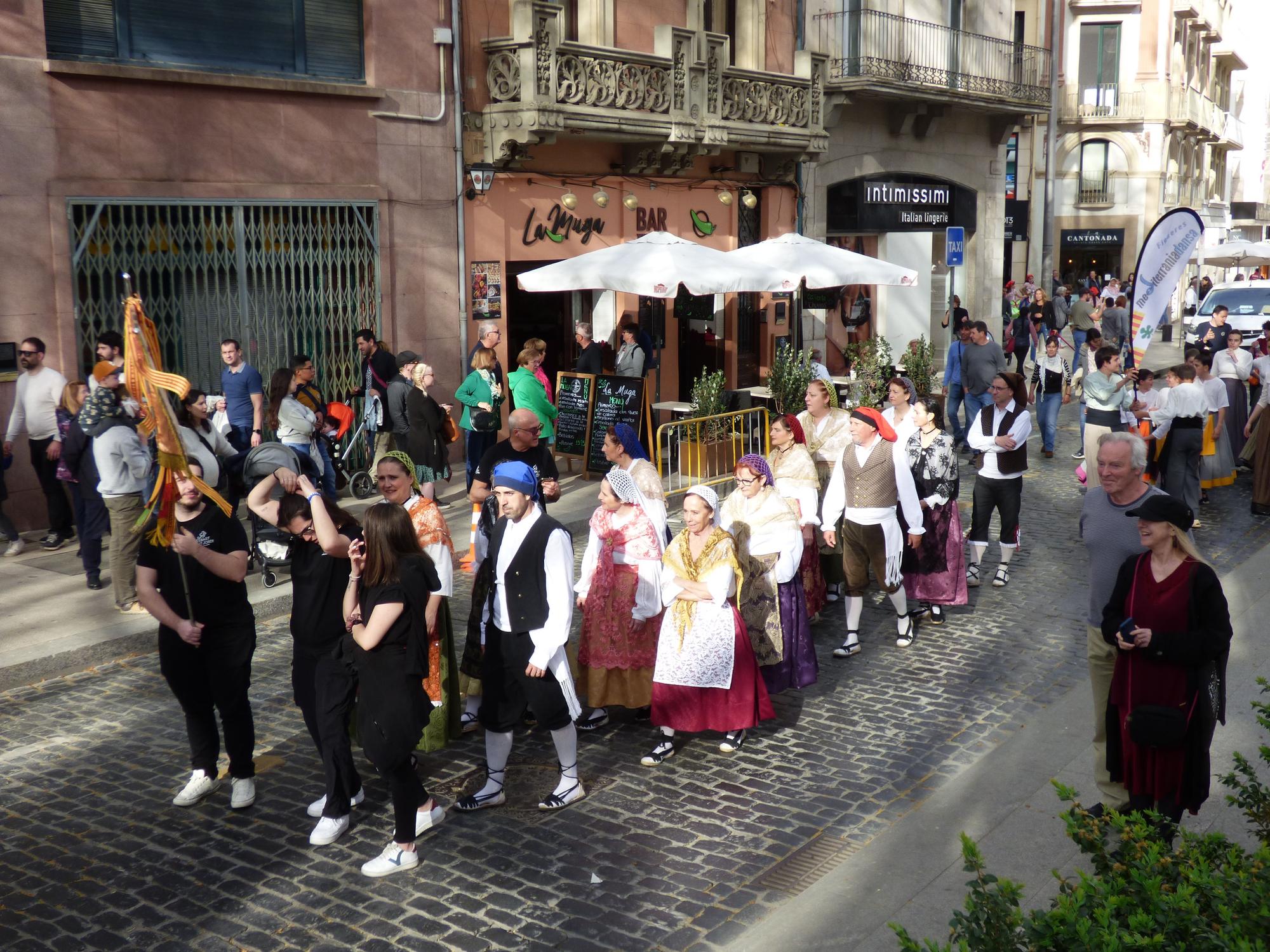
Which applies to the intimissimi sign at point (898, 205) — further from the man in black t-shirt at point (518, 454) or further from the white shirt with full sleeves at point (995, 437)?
the man in black t-shirt at point (518, 454)

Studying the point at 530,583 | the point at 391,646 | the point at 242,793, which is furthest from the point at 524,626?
the point at 242,793

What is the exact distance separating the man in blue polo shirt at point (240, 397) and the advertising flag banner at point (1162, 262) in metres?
8.23

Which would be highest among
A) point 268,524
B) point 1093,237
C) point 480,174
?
point 1093,237

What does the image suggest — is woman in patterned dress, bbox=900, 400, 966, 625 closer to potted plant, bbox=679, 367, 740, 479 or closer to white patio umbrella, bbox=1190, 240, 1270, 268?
potted plant, bbox=679, 367, 740, 479

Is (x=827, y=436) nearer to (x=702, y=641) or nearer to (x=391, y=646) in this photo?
(x=702, y=641)

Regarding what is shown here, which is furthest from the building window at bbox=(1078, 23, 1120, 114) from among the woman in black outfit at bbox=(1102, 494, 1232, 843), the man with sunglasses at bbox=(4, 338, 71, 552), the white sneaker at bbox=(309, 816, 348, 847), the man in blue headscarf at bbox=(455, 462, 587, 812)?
the white sneaker at bbox=(309, 816, 348, 847)

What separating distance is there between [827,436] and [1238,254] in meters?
31.0

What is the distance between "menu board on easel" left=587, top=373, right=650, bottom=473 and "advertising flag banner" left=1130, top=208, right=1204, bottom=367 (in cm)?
604

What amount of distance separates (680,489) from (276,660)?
19.3 ft

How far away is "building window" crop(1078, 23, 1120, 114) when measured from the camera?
4528cm

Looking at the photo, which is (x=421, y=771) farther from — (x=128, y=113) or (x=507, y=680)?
(x=128, y=113)

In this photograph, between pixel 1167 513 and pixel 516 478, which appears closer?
pixel 1167 513

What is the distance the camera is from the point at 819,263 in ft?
57.8

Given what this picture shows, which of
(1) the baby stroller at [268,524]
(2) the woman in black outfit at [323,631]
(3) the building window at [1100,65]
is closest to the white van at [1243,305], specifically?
(1) the baby stroller at [268,524]
